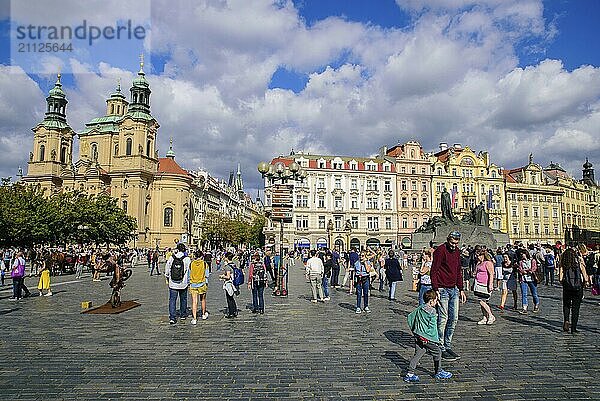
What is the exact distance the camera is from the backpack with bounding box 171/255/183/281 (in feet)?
39.0

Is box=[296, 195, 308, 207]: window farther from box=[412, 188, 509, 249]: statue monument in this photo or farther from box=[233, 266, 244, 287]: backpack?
box=[233, 266, 244, 287]: backpack

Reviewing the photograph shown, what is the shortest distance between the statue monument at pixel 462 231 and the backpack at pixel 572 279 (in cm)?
2416

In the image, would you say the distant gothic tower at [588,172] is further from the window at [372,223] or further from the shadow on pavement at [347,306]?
the shadow on pavement at [347,306]

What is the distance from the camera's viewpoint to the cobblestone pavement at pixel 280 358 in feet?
20.9

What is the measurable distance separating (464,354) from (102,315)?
939 cm

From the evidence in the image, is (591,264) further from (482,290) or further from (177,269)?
(177,269)

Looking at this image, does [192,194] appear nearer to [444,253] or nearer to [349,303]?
[349,303]

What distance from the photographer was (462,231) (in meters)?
35.6

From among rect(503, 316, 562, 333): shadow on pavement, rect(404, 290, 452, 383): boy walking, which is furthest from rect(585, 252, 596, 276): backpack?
rect(404, 290, 452, 383): boy walking

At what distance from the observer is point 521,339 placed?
9703mm

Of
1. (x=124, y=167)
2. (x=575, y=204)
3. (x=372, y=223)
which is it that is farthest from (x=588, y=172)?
(x=124, y=167)

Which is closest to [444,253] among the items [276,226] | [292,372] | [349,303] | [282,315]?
[292,372]

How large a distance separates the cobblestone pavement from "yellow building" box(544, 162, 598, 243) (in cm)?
9178

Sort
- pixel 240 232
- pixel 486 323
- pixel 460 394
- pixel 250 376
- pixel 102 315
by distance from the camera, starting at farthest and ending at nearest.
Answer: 1. pixel 240 232
2. pixel 102 315
3. pixel 486 323
4. pixel 250 376
5. pixel 460 394
